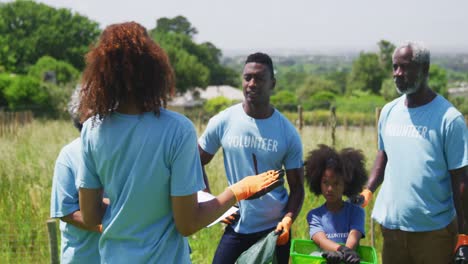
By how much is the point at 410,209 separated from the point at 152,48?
2.01 meters

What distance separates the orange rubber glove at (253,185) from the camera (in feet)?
8.79

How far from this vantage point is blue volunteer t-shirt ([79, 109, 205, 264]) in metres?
2.40

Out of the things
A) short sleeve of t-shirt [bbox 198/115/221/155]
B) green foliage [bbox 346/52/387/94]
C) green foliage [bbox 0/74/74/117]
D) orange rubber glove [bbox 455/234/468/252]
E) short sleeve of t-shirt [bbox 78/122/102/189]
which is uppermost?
short sleeve of t-shirt [bbox 78/122/102/189]

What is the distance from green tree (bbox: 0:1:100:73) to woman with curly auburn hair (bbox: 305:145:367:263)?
55587 mm

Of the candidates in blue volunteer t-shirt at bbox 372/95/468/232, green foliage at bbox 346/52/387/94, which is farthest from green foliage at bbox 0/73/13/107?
green foliage at bbox 346/52/387/94

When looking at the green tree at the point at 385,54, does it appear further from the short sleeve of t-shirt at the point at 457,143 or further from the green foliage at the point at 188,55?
the short sleeve of t-shirt at the point at 457,143

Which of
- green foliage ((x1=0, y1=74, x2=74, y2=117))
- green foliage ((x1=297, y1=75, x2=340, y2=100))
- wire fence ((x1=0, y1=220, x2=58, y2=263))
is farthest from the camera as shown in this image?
green foliage ((x1=297, y1=75, x2=340, y2=100))

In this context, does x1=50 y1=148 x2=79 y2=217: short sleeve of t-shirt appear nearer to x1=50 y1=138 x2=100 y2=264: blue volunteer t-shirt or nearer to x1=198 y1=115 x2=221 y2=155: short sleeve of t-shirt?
x1=50 y1=138 x2=100 y2=264: blue volunteer t-shirt

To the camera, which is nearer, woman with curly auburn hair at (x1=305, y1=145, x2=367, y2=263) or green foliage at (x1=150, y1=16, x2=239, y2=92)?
woman with curly auburn hair at (x1=305, y1=145, x2=367, y2=263)

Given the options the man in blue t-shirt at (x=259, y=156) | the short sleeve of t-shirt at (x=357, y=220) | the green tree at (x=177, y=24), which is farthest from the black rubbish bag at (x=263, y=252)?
the green tree at (x=177, y=24)

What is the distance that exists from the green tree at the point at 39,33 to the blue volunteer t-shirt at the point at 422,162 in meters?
56.1

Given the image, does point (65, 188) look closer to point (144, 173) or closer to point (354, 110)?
point (144, 173)

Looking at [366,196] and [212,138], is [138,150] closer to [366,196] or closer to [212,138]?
[212,138]

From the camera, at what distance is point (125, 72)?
7.82 ft
